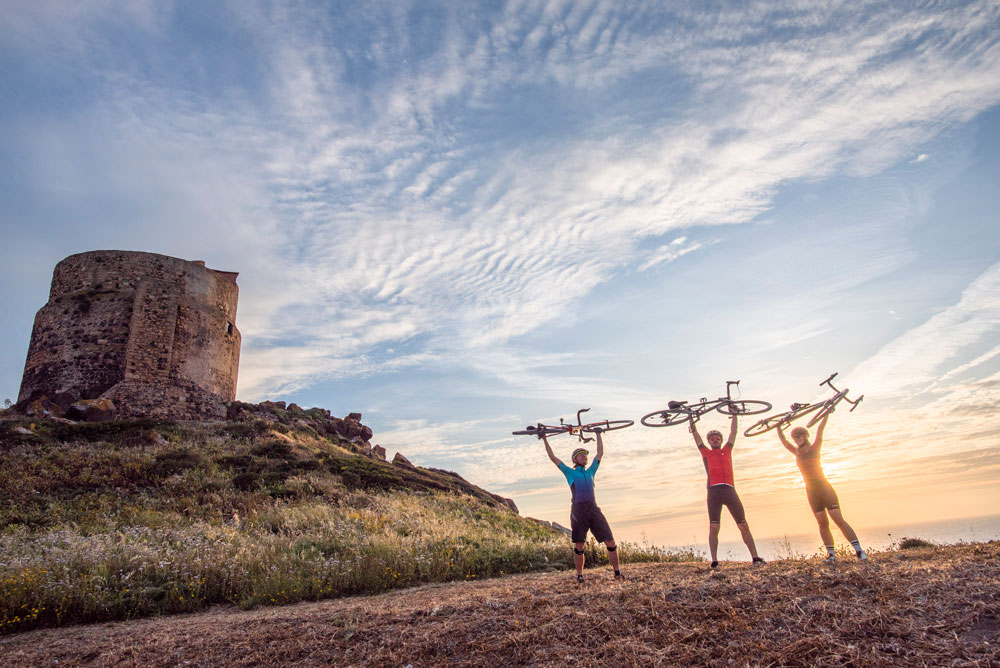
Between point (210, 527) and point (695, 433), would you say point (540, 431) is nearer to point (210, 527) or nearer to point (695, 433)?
point (695, 433)

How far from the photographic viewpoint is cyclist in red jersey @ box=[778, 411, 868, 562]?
8.05 metres

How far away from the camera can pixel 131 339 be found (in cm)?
3052

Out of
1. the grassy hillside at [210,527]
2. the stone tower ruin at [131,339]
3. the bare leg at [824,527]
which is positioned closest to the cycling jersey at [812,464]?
the bare leg at [824,527]

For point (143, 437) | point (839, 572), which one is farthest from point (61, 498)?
point (839, 572)

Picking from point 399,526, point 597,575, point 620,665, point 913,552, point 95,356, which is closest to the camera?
point 620,665

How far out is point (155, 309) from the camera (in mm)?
31656

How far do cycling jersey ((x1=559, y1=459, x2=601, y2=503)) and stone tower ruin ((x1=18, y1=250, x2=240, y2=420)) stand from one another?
28.3 metres

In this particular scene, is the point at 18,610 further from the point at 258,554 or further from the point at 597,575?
the point at 597,575

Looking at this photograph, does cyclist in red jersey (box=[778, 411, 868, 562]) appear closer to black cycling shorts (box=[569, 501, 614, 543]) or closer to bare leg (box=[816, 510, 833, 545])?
bare leg (box=[816, 510, 833, 545])

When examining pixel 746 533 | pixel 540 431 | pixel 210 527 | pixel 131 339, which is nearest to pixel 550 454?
pixel 540 431

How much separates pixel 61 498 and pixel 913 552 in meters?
21.7

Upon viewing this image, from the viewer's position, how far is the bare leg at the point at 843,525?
25.8 feet

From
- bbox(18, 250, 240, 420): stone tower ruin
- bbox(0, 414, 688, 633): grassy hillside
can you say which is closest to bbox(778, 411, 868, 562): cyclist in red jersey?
bbox(0, 414, 688, 633): grassy hillside

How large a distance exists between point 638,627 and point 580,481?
139 inches
